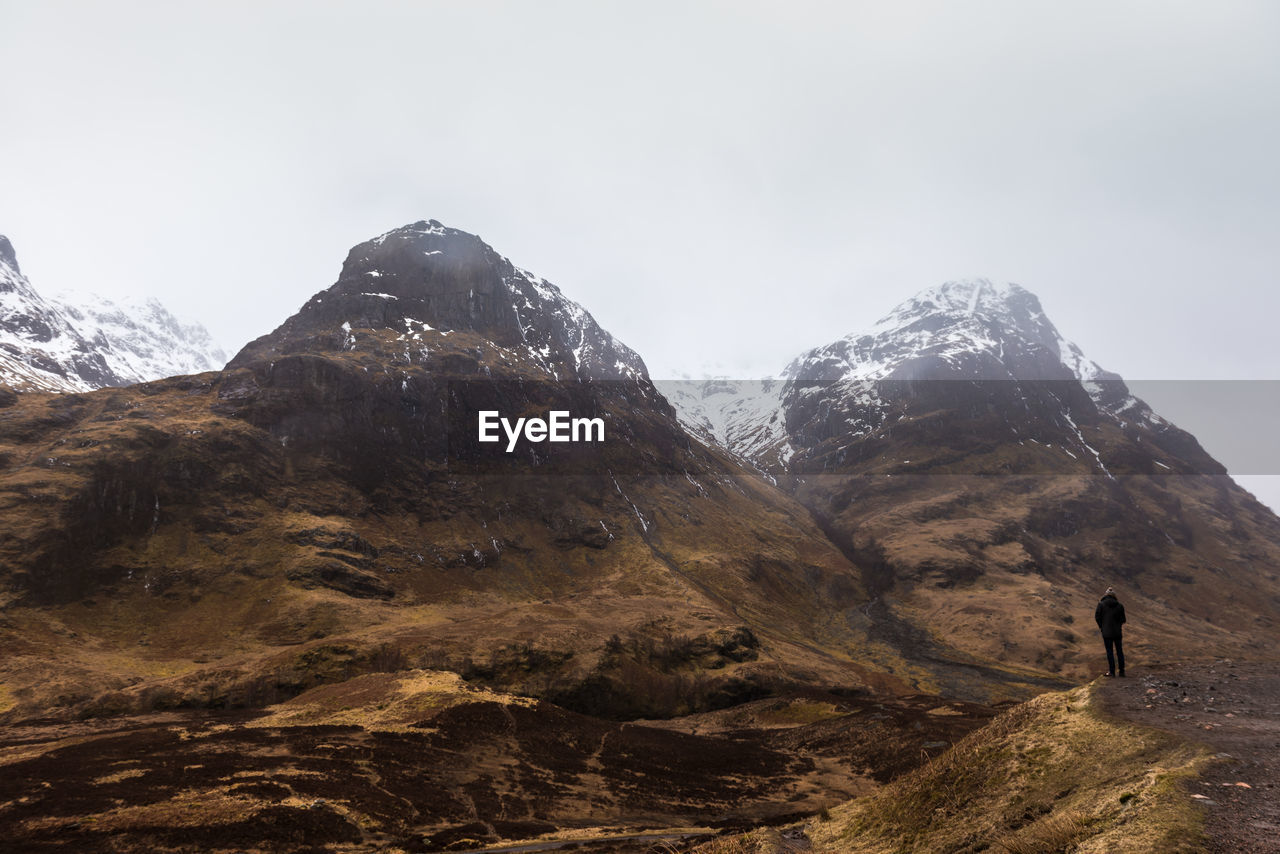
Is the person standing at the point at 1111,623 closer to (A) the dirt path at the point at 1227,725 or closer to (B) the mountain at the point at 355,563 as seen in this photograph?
(A) the dirt path at the point at 1227,725

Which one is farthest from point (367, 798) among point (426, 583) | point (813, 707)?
point (426, 583)

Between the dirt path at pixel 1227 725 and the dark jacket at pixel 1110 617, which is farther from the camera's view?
the dark jacket at pixel 1110 617

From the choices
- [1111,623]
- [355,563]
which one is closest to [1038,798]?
[1111,623]

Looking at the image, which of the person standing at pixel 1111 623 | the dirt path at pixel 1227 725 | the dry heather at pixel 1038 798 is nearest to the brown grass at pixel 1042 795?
the dry heather at pixel 1038 798

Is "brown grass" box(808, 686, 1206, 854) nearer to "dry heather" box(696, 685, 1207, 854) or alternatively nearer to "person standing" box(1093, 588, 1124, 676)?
"dry heather" box(696, 685, 1207, 854)

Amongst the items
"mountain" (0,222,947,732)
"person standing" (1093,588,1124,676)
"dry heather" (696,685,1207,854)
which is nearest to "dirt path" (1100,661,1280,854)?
"dry heather" (696,685,1207,854)
